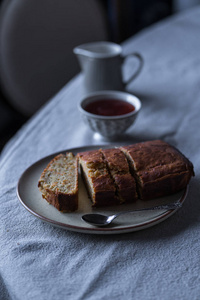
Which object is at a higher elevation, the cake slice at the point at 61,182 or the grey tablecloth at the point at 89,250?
the cake slice at the point at 61,182

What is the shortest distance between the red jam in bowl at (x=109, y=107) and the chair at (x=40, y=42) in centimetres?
59

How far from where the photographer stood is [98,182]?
2.47 ft

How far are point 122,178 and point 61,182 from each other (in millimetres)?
131

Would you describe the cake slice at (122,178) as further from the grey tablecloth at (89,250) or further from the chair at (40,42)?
the chair at (40,42)

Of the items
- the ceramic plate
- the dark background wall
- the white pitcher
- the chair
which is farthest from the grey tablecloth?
the dark background wall

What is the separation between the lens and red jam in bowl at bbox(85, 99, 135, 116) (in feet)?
3.44

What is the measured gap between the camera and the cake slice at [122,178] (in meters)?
0.75

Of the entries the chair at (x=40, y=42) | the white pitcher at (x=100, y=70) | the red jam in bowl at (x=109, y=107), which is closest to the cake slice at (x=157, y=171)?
the red jam in bowl at (x=109, y=107)

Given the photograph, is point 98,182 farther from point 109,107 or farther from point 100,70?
point 100,70

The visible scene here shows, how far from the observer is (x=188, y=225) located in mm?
737

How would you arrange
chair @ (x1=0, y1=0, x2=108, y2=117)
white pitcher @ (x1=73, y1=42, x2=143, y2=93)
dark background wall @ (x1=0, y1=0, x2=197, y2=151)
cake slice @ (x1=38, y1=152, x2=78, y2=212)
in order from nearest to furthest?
cake slice @ (x1=38, y1=152, x2=78, y2=212) < white pitcher @ (x1=73, y1=42, x2=143, y2=93) < chair @ (x1=0, y1=0, x2=108, y2=117) < dark background wall @ (x1=0, y1=0, x2=197, y2=151)

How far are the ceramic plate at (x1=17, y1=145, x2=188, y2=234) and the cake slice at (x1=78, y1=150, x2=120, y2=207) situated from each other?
2 cm

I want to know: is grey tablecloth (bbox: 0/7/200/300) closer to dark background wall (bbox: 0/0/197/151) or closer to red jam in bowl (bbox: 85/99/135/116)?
red jam in bowl (bbox: 85/99/135/116)

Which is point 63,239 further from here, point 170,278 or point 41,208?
point 170,278
